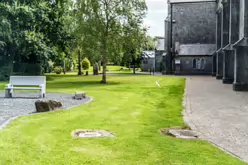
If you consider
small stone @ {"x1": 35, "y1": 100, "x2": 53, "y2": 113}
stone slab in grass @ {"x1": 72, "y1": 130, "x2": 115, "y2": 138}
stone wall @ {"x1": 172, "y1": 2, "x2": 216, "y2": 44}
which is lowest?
stone slab in grass @ {"x1": 72, "y1": 130, "x2": 115, "y2": 138}

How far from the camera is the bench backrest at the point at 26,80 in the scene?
14547mm

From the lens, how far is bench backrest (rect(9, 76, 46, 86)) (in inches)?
573

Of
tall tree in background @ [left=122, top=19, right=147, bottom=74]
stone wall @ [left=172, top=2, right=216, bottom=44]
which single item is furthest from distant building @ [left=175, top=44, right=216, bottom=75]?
tall tree in background @ [left=122, top=19, right=147, bottom=74]

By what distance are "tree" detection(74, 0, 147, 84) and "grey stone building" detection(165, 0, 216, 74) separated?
2364cm

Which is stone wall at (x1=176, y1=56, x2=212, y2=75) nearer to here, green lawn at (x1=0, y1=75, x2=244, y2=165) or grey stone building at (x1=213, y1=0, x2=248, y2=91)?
grey stone building at (x1=213, y1=0, x2=248, y2=91)

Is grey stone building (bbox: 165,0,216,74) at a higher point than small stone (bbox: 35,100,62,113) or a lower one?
higher

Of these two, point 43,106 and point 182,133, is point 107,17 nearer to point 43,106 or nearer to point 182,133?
point 43,106

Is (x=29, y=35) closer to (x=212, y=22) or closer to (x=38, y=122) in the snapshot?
(x=38, y=122)

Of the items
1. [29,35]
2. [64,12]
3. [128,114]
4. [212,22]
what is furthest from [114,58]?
[212,22]

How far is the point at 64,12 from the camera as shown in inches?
1339

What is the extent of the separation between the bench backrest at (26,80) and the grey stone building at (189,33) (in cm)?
3646

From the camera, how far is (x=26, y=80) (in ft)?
47.8

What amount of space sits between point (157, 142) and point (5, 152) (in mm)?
2969

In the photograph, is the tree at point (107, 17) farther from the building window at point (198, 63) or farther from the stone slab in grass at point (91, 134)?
the building window at point (198, 63)
